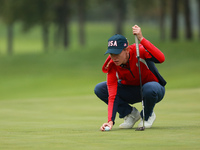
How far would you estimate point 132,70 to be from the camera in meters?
6.68

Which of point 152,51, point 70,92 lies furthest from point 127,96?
point 70,92

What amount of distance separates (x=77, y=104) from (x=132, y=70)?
782 cm

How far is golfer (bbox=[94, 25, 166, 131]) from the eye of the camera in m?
6.32

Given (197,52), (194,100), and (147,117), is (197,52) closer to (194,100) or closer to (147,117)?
(194,100)

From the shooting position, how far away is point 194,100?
1399 cm

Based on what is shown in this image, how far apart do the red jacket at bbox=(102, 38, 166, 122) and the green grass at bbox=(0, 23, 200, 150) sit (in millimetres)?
528

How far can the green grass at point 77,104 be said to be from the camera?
5.38 m

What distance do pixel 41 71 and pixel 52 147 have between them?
2749 centimetres

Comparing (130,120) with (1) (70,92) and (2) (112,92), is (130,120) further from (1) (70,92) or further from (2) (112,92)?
(1) (70,92)

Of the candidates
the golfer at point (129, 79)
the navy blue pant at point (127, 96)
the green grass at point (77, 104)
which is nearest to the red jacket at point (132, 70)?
the golfer at point (129, 79)

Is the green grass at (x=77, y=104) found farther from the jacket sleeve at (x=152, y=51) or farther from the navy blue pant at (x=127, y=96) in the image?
the jacket sleeve at (x=152, y=51)

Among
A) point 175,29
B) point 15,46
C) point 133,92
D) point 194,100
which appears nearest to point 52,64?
point 175,29

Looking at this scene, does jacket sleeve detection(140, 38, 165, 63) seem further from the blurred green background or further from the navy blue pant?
the blurred green background

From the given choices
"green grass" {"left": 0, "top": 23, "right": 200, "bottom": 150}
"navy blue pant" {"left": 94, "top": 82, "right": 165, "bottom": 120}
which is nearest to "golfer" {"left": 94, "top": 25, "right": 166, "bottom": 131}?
"navy blue pant" {"left": 94, "top": 82, "right": 165, "bottom": 120}
